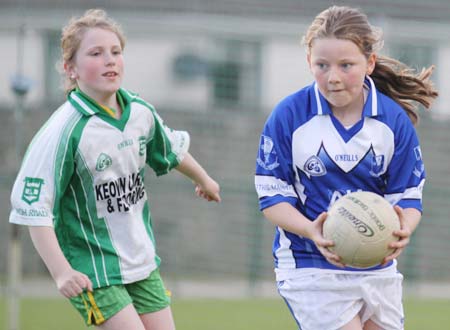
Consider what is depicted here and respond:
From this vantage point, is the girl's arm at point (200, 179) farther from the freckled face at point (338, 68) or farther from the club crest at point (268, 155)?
the freckled face at point (338, 68)

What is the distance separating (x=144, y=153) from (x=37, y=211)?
Result: 0.67 metres

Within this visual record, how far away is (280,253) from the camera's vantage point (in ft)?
15.9

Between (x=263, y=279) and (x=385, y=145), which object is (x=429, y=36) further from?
(x=385, y=145)

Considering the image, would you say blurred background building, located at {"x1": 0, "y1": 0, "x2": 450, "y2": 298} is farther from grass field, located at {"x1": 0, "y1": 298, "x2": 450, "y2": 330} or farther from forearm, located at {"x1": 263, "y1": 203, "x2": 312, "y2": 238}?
forearm, located at {"x1": 263, "y1": 203, "x2": 312, "y2": 238}

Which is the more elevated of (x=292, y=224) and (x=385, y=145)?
(x=385, y=145)

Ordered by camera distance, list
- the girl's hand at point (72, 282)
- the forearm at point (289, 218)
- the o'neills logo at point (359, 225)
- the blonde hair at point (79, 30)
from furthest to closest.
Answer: the blonde hair at point (79, 30)
the girl's hand at point (72, 282)
the forearm at point (289, 218)
the o'neills logo at point (359, 225)

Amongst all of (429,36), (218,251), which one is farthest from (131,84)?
(429,36)

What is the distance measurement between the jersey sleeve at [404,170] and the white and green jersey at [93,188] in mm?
1227

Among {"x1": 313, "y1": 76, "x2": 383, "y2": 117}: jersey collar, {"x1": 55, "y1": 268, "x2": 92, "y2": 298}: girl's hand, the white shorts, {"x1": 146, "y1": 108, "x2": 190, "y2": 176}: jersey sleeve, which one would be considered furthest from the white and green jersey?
{"x1": 313, "y1": 76, "x2": 383, "y2": 117}: jersey collar

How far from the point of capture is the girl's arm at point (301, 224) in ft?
14.4

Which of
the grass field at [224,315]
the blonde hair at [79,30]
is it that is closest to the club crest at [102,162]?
the blonde hair at [79,30]

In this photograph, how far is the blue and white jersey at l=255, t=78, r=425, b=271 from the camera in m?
4.63

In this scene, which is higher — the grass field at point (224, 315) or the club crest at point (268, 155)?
the club crest at point (268, 155)

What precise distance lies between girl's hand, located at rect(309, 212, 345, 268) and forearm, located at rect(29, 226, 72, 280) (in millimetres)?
1117
